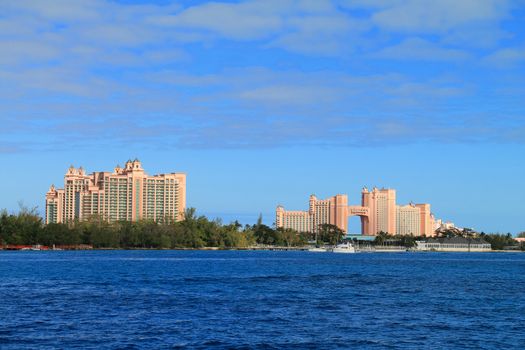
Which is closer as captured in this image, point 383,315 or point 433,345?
point 433,345

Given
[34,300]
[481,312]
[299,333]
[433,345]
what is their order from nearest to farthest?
[433,345]
[299,333]
[481,312]
[34,300]

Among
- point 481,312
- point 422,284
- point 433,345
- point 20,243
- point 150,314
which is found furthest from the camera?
point 20,243

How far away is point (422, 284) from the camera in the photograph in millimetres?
62469

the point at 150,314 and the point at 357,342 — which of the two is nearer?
the point at 357,342

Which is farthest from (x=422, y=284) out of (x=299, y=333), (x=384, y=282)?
(x=299, y=333)

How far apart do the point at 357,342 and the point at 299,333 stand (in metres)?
2.96

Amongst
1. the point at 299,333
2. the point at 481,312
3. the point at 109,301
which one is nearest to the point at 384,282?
the point at 481,312

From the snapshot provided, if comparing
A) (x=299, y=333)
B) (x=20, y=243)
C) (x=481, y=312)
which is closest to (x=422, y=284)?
(x=481, y=312)

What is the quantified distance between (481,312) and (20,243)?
15334 centimetres

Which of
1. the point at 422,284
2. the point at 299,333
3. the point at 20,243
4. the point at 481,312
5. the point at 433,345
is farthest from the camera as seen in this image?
the point at 20,243

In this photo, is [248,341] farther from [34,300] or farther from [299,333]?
[34,300]

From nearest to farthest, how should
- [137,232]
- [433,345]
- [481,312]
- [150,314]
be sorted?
[433,345], [150,314], [481,312], [137,232]

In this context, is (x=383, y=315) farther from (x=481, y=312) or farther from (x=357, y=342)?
(x=357, y=342)

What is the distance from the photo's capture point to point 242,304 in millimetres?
43344
